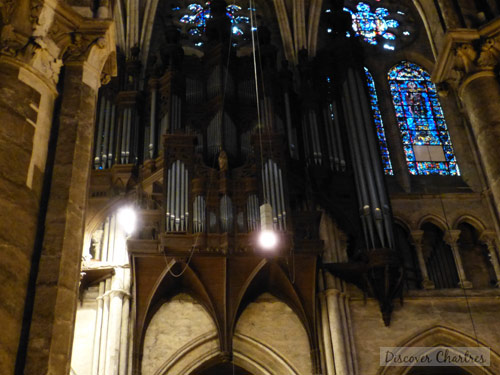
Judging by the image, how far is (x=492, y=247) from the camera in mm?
15695

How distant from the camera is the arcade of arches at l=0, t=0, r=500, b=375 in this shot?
26.3ft

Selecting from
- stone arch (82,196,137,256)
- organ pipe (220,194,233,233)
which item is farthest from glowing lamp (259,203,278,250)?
stone arch (82,196,137,256)

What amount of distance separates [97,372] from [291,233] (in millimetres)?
4320

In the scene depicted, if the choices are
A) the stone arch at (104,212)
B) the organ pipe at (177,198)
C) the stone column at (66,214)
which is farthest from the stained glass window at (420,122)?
the stone column at (66,214)

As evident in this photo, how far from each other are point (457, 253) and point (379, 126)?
4236 mm

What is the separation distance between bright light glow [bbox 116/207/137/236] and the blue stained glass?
9080mm

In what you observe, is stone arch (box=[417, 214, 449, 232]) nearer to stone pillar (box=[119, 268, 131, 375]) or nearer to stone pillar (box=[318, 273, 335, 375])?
stone pillar (box=[318, 273, 335, 375])

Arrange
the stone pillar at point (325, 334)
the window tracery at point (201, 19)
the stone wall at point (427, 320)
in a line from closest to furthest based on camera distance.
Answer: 1. the stone pillar at point (325, 334)
2. the stone wall at point (427, 320)
3. the window tracery at point (201, 19)

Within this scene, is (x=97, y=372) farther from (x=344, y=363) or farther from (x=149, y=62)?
(x=149, y=62)

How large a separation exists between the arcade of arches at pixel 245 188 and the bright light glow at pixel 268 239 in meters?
0.16

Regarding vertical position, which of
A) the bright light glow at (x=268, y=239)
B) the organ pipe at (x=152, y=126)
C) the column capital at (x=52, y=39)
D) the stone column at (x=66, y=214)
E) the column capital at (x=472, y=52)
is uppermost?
the organ pipe at (x=152, y=126)

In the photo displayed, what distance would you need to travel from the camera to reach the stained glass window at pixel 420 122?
17.8 m

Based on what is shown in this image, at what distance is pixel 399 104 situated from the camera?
18.8 metres

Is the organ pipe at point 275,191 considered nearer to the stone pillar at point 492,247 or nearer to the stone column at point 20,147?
the stone pillar at point 492,247
